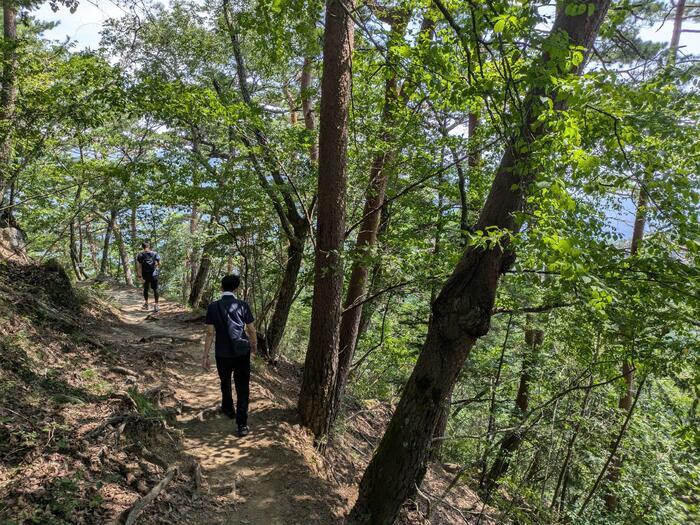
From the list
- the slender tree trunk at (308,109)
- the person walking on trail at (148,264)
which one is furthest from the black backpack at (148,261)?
the slender tree trunk at (308,109)

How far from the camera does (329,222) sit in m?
5.54

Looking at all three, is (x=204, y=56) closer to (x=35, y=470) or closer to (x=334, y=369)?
(x=334, y=369)

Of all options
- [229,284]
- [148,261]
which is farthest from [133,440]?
[148,261]

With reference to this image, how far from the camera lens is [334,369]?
5.82 metres

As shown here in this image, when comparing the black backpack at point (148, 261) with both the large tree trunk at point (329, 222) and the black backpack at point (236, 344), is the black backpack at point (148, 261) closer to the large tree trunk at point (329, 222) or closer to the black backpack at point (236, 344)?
the black backpack at point (236, 344)

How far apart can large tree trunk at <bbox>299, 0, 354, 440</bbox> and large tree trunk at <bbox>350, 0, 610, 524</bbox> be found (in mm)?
1526

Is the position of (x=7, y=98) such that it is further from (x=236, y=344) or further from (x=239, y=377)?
(x=239, y=377)

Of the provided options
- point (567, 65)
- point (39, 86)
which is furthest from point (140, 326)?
point (567, 65)

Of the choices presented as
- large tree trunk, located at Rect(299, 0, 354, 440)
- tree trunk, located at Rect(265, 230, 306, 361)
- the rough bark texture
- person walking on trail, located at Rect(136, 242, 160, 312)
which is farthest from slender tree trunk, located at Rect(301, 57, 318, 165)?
person walking on trail, located at Rect(136, 242, 160, 312)

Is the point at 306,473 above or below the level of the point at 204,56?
below

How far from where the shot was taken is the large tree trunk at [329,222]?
530cm

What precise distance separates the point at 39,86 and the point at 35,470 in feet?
25.1

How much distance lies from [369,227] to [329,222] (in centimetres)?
218

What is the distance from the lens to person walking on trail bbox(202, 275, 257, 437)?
16.9 feet
